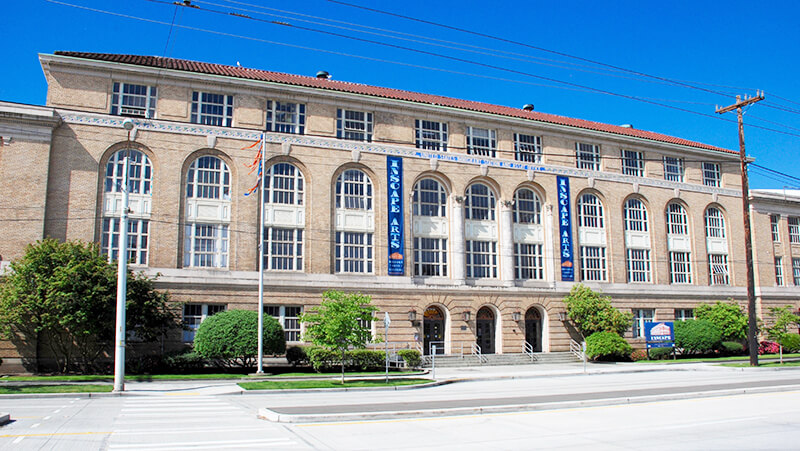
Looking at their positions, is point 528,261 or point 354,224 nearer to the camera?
point 354,224

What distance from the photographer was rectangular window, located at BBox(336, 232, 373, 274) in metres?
37.7

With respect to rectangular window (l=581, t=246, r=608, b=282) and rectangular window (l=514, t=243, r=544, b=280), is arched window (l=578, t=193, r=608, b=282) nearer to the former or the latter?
rectangular window (l=581, t=246, r=608, b=282)

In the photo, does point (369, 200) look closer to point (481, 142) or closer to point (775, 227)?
point (481, 142)

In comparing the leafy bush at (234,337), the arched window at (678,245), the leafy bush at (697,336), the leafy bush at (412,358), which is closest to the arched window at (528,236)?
the leafy bush at (697,336)

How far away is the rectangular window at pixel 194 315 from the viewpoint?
33.5 metres

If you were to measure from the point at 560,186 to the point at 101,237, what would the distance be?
28.8m

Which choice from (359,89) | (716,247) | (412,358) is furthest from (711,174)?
(412,358)

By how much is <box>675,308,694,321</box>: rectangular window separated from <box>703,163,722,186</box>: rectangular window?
1034 centimetres

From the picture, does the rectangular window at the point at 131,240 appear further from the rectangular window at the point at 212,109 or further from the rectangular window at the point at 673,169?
the rectangular window at the point at 673,169

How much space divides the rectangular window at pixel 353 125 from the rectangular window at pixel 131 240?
482 inches

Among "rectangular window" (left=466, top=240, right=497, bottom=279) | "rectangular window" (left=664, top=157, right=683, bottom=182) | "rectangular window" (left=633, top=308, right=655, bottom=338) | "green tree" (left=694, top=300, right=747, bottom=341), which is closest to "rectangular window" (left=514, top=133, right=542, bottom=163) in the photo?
"rectangular window" (left=466, top=240, right=497, bottom=279)

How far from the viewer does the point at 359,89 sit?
42.4 metres

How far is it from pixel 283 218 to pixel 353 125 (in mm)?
7327

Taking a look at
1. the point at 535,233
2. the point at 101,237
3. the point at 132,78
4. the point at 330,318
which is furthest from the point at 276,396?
the point at 535,233
